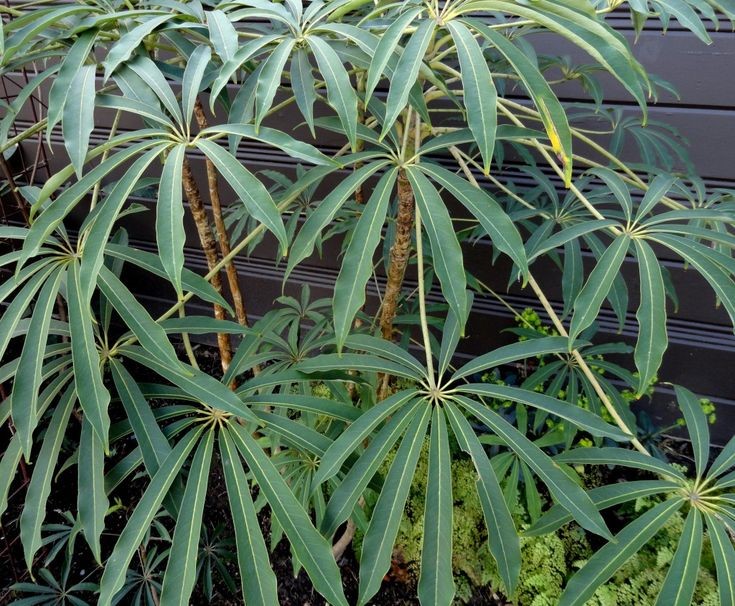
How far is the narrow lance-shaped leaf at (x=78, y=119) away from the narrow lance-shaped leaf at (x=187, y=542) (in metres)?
0.39

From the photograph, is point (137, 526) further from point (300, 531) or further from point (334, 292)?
point (334, 292)

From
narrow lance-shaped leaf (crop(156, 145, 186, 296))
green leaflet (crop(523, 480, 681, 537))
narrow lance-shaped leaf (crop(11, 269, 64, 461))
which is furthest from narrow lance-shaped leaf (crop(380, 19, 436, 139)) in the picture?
green leaflet (crop(523, 480, 681, 537))

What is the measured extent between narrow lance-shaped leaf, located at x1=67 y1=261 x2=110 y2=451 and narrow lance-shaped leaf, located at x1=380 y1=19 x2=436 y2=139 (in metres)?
0.40

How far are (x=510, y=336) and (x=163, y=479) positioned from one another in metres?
1.48

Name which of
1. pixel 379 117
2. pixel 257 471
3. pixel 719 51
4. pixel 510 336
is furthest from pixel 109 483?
pixel 719 51

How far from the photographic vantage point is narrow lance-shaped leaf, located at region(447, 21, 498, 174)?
1.66 ft

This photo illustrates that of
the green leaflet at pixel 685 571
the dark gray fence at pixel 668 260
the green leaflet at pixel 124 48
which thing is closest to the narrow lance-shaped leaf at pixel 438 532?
the green leaflet at pixel 685 571

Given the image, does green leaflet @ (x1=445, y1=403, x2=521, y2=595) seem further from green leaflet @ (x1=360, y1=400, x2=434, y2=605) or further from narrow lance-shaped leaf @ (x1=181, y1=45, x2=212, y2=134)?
narrow lance-shaped leaf @ (x1=181, y1=45, x2=212, y2=134)

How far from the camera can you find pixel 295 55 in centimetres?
70

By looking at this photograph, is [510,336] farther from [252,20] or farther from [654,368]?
[252,20]

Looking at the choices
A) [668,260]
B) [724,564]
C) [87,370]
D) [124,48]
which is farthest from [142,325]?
[668,260]

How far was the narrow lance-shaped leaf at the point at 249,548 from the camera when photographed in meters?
0.57

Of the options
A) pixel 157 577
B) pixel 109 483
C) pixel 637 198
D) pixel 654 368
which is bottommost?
pixel 157 577

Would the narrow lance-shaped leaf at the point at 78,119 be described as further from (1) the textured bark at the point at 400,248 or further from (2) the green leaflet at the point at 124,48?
(1) the textured bark at the point at 400,248
